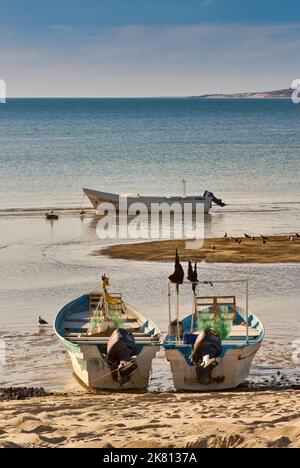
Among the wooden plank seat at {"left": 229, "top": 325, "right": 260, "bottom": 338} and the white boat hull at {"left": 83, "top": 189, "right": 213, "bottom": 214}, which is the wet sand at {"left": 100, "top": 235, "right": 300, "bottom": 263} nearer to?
the white boat hull at {"left": 83, "top": 189, "right": 213, "bottom": 214}

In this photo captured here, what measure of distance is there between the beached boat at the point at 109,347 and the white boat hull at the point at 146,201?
30.2 metres

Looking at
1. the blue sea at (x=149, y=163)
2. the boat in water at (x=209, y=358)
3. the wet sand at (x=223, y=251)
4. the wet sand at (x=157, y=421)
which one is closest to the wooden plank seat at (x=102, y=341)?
the boat in water at (x=209, y=358)

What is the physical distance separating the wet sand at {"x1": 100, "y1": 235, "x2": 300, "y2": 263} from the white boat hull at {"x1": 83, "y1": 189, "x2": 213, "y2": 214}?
11.6 meters

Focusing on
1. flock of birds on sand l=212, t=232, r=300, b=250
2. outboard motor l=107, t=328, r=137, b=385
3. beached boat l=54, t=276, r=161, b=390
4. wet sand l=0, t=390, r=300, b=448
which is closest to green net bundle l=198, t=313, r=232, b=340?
beached boat l=54, t=276, r=161, b=390

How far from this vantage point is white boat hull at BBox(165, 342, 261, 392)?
22.0m

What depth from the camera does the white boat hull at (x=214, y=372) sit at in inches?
867

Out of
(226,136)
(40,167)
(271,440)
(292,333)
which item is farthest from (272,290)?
(226,136)

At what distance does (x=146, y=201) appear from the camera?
5697 cm

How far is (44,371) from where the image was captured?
79.7ft

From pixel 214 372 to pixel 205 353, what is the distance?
1.73 feet

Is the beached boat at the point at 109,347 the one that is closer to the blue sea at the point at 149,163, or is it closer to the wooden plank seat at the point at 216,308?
the wooden plank seat at the point at 216,308

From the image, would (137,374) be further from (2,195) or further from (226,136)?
(226,136)

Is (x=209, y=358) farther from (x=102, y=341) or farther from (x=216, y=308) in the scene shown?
(x=216, y=308)

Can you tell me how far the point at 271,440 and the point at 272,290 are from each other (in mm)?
19333
